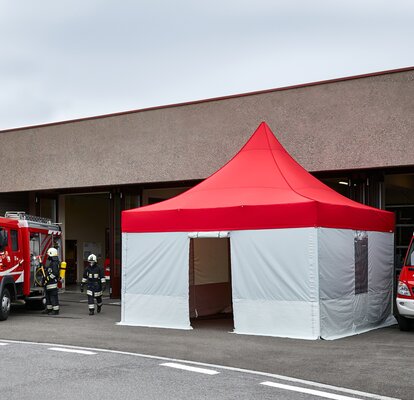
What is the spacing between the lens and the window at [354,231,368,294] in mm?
Result: 15125

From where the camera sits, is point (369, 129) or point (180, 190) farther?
point (180, 190)

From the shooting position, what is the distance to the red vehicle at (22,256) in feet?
56.0

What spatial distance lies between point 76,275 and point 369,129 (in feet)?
58.5

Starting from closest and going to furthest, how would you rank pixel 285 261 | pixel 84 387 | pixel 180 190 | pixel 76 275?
pixel 84 387, pixel 285 261, pixel 180 190, pixel 76 275

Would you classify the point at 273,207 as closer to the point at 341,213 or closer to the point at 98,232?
the point at 341,213

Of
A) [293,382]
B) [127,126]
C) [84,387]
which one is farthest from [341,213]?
[127,126]

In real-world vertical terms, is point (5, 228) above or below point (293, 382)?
above

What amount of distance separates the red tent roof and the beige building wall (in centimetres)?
254

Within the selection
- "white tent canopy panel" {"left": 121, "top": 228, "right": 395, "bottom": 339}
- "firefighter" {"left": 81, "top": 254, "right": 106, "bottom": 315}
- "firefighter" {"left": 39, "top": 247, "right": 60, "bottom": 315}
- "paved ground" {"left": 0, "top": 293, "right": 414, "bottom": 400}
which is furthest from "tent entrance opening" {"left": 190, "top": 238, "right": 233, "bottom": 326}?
"firefighter" {"left": 39, "top": 247, "right": 60, "bottom": 315}

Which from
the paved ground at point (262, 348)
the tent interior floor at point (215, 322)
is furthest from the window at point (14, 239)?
the tent interior floor at point (215, 322)

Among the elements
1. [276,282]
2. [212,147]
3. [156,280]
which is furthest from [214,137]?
[276,282]

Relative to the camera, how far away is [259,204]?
558 inches

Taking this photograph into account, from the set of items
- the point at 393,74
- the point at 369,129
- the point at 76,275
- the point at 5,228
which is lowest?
the point at 76,275

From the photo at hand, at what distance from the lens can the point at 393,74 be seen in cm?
1817
